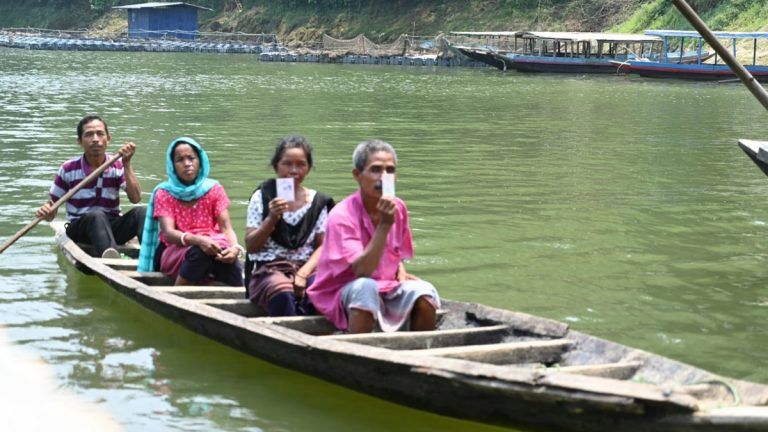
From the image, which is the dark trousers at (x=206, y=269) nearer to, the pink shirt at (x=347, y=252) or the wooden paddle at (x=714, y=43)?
the pink shirt at (x=347, y=252)

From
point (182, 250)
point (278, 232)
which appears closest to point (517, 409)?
point (278, 232)

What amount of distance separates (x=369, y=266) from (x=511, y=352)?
75 cm

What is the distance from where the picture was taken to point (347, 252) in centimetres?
485

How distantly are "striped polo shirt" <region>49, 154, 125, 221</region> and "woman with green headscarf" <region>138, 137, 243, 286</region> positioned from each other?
101 cm

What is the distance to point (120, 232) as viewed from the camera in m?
7.20

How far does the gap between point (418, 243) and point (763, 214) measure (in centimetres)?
360

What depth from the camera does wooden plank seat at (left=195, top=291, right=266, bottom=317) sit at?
5500 mm

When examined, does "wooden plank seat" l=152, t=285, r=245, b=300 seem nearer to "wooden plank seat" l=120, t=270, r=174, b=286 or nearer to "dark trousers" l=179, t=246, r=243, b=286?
"dark trousers" l=179, t=246, r=243, b=286

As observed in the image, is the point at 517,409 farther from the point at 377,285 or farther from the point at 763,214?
the point at 763,214

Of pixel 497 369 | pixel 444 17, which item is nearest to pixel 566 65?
pixel 444 17

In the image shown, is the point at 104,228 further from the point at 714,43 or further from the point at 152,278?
the point at 714,43

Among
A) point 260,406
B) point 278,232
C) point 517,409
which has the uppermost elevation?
point 278,232

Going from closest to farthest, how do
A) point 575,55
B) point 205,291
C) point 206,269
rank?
point 205,291 < point 206,269 < point 575,55

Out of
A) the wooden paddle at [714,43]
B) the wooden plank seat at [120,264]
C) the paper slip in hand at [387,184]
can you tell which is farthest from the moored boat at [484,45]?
the paper slip in hand at [387,184]
